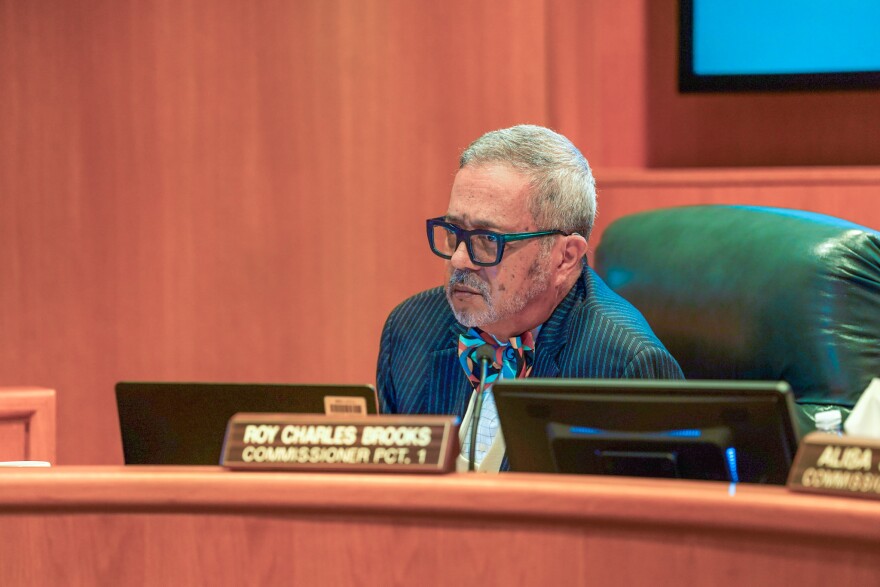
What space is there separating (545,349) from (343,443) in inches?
30.2

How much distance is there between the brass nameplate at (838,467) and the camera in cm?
85

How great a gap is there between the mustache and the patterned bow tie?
91 mm

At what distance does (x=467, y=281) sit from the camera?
1.78 metres

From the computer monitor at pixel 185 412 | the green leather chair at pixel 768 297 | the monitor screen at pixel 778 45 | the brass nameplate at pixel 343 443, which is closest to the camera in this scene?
the brass nameplate at pixel 343 443

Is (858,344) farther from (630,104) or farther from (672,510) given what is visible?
(630,104)

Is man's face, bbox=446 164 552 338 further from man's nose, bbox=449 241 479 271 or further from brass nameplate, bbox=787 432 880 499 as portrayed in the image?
brass nameplate, bbox=787 432 880 499

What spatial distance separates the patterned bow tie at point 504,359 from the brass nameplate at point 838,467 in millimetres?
876

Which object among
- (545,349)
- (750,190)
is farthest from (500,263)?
(750,190)

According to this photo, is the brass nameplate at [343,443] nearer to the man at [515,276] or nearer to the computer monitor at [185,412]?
the computer monitor at [185,412]

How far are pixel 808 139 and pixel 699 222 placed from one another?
1044 millimetres

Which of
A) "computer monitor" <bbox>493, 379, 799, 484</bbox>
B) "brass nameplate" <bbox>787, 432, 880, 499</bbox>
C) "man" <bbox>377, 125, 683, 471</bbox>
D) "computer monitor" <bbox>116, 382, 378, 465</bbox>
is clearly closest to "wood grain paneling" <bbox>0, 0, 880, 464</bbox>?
"man" <bbox>377, 125, 683, 471</bbox>

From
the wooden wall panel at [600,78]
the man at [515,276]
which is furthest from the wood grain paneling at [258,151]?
the man at [515,276]

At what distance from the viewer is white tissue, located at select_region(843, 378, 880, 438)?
42.9 inches

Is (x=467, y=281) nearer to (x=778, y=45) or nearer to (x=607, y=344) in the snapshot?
(x=607, y=344)
